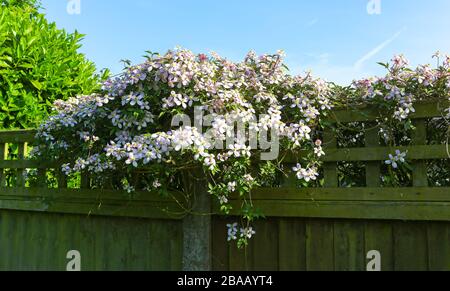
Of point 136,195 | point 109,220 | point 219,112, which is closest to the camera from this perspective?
point 219,112

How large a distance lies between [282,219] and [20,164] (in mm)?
2452

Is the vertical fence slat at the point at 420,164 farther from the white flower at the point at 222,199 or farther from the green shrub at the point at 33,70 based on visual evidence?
the green shrub at the point at 33,70

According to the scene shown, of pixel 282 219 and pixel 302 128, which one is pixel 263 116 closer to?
pixel 302 128

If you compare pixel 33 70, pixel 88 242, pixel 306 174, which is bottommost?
pixel 88 242

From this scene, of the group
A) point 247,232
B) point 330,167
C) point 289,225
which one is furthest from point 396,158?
point 247,232

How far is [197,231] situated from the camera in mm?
2947

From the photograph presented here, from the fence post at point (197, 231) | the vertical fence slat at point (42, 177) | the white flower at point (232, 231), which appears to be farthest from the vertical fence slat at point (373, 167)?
the vertical fence slat at point (42, 177)

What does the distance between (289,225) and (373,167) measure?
69 cm

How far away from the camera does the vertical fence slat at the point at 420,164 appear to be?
2574mm

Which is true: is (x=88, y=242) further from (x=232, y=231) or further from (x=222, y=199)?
(x=222, y=199)

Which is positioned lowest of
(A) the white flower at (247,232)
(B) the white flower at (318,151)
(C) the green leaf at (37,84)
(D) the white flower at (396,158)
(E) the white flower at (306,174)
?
(A) the white flower at (247,232)

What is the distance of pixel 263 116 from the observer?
2586 millimetres

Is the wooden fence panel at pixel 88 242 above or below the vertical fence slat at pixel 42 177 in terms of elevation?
below
